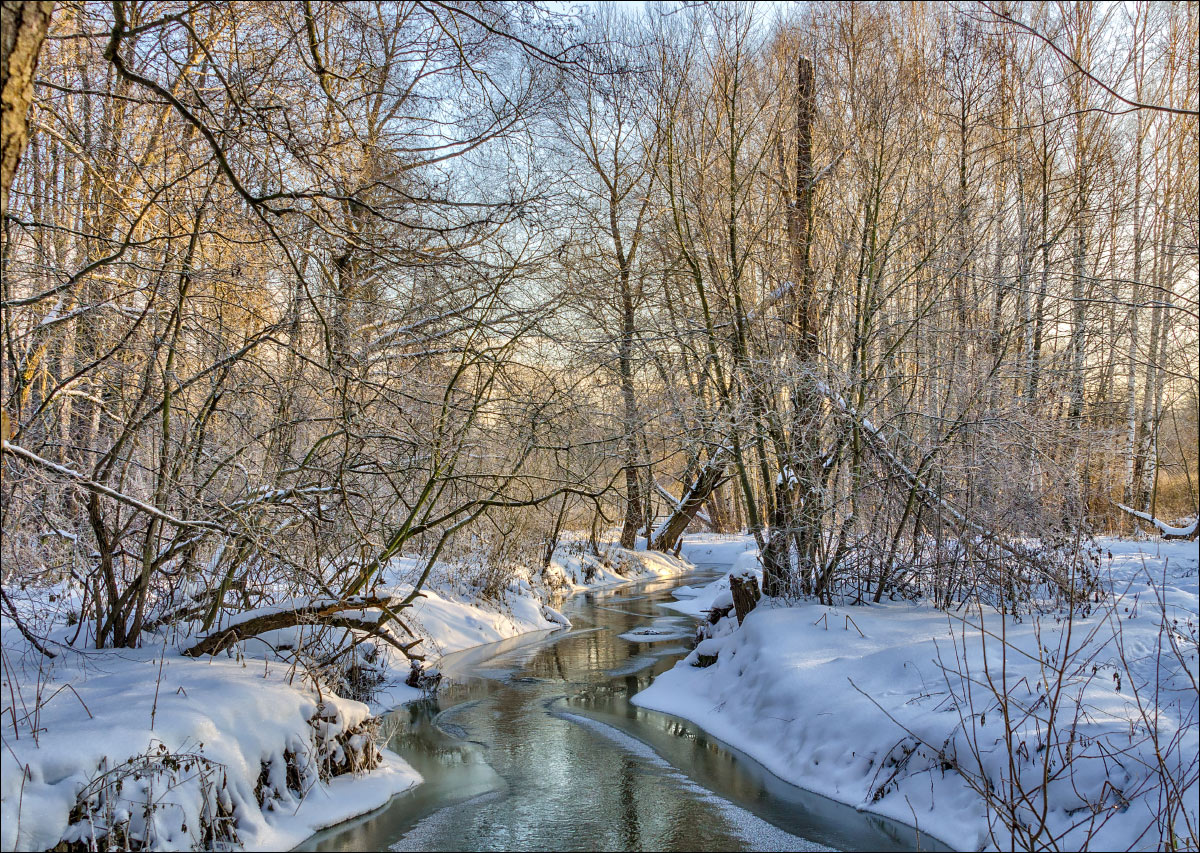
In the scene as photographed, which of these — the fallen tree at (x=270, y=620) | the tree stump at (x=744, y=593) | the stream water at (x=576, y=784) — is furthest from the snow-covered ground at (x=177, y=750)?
the tree stump at (x=744, y=593)

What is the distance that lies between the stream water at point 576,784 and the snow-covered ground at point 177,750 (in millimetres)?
397

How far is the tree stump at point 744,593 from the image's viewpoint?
33.5 feet

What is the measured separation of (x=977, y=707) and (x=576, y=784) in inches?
125

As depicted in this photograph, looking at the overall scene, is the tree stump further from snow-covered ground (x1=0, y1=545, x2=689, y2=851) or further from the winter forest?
snow-covered ground (x1=0, y1=545, x2=689, y2=851)

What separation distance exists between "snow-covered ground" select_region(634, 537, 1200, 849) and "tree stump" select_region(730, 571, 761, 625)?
0.45 meters

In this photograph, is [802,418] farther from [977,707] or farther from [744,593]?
[977,707]

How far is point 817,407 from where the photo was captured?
31.0ft

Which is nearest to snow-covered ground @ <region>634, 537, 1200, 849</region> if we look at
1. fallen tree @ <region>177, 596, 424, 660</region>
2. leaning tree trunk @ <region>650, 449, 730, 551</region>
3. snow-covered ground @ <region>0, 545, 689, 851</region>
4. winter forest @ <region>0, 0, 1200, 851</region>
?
winter forest @ <region>0, 0, 1200, 851</region>

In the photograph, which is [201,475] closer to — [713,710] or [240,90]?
[240,90]

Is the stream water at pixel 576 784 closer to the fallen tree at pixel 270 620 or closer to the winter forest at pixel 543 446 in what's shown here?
the winter forest at pixel 543 446

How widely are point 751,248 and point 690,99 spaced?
83.0 inches

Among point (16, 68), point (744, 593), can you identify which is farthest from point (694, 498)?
point (16, 68)

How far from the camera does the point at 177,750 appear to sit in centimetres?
492

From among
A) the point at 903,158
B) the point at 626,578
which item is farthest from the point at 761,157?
the point at 626,578
